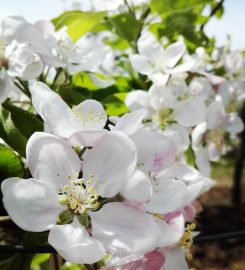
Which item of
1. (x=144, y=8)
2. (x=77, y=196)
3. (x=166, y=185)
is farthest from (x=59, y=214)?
(x=144, y=8)

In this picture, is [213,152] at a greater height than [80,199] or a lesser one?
lesser

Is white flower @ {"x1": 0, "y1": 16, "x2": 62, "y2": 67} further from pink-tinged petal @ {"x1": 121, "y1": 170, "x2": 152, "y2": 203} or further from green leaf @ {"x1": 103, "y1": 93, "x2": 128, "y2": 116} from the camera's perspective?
pink-tinged petal @ {"x1": 121, "y1": 170, "x2": 152, "y2": 203}

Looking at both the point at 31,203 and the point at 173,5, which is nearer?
the point at 31,203

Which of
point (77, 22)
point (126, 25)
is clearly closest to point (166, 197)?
point (77, 22)

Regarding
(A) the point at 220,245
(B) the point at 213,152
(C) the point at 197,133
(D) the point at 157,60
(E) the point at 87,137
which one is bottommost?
(A) the point at 220,245

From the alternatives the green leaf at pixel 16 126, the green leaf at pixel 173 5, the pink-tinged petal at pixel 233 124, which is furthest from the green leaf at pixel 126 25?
the green leaf at pixel 16 126

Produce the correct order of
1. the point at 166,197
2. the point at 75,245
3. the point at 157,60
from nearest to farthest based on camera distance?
the point at 75,245 → the point at 166,197 → the point at 157,60

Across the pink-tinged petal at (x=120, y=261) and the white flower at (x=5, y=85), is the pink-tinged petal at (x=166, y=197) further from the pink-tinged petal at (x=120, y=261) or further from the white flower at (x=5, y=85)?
the white flower at (x=5, y=85)

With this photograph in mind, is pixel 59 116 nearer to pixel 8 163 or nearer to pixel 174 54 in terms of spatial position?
pixel 8 163
